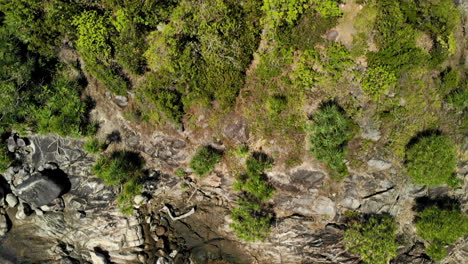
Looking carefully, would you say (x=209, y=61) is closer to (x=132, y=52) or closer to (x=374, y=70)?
(x=132, y=52)

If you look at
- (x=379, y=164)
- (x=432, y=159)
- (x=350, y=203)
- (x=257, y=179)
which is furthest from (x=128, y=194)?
(x=432, y=159)

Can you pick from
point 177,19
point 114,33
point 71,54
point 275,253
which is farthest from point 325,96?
point 71,54

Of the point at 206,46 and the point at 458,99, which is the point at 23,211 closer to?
the point at 206,46

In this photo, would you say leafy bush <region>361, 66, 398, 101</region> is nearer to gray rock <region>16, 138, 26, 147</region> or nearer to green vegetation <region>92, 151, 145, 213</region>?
green vegetation <region>92, 151, 145, 213</region>

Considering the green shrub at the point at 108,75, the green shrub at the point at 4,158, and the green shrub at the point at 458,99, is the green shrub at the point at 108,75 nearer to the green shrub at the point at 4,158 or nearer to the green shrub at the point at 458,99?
the green shrub at the point at 4,158

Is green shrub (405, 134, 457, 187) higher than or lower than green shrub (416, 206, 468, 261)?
higher

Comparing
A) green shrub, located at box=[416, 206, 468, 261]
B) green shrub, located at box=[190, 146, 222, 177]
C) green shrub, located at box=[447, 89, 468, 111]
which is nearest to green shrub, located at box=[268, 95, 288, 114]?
green shrub, located at box=[190, 146, 222, 177]
